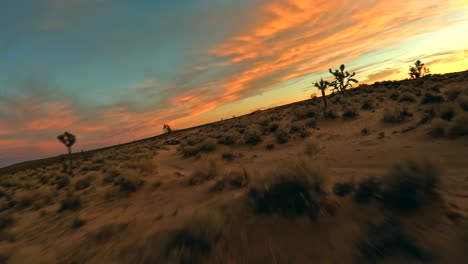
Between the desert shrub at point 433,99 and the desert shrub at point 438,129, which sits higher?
the desert shrub at point 433,99

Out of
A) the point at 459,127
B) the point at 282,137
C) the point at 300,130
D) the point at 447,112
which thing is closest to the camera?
the point at 459,127

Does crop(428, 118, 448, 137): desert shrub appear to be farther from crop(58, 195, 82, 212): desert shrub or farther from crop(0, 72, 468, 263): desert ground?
crop(58, 195, 82, 212): desert shrub

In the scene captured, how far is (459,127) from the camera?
348 inches

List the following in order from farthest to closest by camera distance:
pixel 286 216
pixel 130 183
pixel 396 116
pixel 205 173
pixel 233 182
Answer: pixel 396 116
pixel 130 183
pixel 205 173
pixel 233 182
pixel 286 216

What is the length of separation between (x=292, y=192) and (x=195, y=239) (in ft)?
7.27

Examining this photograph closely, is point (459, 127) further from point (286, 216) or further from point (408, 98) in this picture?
point (408, 98)

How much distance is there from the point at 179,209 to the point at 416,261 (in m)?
5.45

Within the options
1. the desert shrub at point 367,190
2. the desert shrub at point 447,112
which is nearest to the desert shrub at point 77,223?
the desert shrub at point 367,190

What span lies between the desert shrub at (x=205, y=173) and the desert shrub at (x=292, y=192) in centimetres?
398

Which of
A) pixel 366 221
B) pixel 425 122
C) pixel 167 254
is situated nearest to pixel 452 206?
pixel 366 221

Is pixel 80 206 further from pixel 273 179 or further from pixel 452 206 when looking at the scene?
pixel 452 206

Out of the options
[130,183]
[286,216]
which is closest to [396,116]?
[286,216]

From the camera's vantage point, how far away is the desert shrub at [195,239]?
12.9 ft

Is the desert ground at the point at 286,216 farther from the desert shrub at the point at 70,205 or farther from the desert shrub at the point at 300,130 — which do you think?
the desert shrub at the point at 300,130
